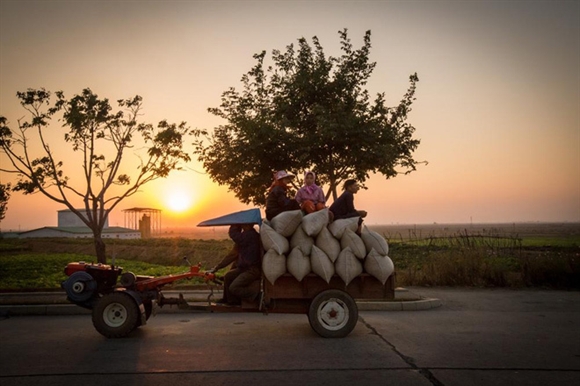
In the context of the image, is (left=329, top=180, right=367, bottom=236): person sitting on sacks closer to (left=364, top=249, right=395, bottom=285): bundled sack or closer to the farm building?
(left=364, top=249, right=395, bottom=285): bundled sack

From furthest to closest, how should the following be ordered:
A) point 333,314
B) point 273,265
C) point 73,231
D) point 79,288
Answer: point 73,231
point 79,288
point 333,314
point 273,265

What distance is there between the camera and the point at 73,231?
274 feet

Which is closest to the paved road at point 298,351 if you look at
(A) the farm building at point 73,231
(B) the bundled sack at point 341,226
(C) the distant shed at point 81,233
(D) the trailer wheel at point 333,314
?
(D) the trailer wheel at point 333,314

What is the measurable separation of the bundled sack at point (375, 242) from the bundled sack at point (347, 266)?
1.19 feet

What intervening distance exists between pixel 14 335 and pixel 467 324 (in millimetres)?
7860

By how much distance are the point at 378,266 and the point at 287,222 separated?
159 cm

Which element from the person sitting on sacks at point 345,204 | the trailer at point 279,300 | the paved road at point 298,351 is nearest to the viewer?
the paved road at point 298,351

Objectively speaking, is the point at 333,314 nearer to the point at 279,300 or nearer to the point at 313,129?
the point at 279,300

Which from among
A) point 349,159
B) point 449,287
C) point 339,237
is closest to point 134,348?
point 339,237

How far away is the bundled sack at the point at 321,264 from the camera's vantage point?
821cm

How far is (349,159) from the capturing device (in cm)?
1784

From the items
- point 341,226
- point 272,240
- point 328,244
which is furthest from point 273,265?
point 341,226

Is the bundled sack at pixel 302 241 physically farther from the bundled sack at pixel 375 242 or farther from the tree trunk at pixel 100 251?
the tree trunk at pixel 100 251

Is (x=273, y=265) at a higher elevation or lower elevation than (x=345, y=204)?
lower
